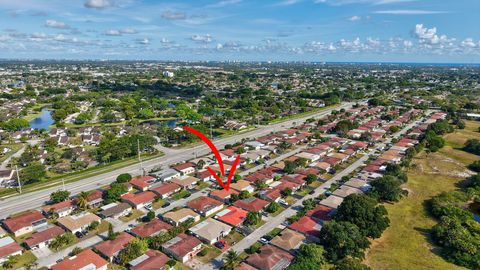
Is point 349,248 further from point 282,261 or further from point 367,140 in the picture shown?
point 367,140

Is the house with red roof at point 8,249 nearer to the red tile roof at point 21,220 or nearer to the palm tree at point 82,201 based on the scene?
the red tile roof at point 21,220

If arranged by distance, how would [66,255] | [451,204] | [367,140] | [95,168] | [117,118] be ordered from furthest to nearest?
[117,118] < [367,140] < [95,168] < [451,204] < [66,255]

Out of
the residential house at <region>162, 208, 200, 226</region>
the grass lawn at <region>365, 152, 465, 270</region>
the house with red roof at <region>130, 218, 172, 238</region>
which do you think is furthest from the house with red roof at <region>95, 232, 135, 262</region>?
the grass lawn at <region>365, 152, 465, 270</region>

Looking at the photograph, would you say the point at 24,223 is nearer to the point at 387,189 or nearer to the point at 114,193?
the point at 114,193

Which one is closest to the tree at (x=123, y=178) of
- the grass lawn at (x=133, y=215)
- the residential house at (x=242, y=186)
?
the grass lawn at (x=133, y=215)

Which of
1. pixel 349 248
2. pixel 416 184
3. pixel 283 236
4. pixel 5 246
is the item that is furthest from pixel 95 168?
pixel 416 184

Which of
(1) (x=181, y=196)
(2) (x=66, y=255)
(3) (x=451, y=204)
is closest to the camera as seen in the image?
(2) (x=66, y=255)
